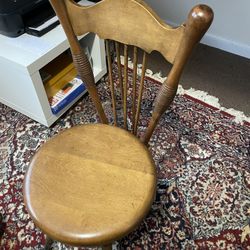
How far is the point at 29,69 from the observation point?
1.07m

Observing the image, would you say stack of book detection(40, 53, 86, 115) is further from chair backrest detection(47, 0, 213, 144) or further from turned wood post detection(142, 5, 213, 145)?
turned wood post detection(142, 5, 213, 145)

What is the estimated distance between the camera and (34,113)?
1.33 m

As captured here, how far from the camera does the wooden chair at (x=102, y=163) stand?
63 cm

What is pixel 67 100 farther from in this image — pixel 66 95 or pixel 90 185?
pixel 90 185

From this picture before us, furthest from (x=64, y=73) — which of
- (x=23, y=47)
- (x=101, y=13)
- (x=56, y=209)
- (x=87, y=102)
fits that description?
(x=56, y=209)

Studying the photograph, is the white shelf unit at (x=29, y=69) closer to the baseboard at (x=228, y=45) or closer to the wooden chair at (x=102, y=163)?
the wooden chair at (x=102, y=163)

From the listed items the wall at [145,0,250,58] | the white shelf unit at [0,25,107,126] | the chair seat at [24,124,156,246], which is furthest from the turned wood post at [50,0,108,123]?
the wall at [145,0,250,58]

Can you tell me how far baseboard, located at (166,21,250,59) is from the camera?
177 cm

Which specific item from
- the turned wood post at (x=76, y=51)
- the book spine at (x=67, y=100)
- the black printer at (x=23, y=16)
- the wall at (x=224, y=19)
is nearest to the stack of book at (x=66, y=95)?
the book spine at (x=67, y=100)

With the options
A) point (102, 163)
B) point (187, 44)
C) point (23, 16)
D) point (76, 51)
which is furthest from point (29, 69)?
point (187, 44)

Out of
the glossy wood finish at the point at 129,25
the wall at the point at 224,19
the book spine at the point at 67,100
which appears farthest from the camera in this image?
the wall at the point at 224,19

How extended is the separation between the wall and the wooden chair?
123 cm

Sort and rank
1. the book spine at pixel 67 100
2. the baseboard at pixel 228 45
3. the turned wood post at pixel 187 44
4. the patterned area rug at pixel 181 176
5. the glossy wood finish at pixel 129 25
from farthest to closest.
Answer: the baseboard at pixel 228 45, the book spine at pixel 67 100, the patterned area rug at pixel 181 176, the glossy wood finish at pixel 129 25, the turned wood post at pixel 187 44

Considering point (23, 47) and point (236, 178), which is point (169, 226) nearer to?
point (236, 178)
